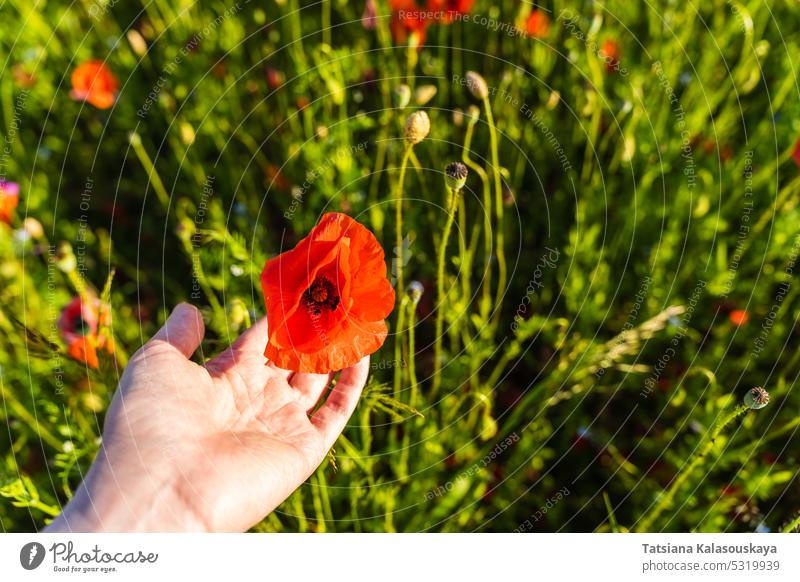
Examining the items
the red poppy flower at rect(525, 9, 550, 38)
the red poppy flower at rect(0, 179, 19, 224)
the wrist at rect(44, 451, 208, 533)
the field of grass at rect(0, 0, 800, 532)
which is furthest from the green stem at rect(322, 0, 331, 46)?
the wrist at rect(44, 451, 208, 533)

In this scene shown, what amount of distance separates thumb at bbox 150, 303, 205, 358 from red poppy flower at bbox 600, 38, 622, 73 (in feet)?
3.67

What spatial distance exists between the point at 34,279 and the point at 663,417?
4.77ft

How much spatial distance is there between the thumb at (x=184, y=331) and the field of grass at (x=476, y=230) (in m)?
0.10

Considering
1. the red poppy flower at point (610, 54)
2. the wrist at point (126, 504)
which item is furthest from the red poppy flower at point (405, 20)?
the wrist at point (126, 504)

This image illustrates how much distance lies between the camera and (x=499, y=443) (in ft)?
4.35

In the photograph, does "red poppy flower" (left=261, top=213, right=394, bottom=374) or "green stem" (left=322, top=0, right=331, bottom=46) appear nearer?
"red poppy flower" (left=261, top=213, right=394, bottom=374)

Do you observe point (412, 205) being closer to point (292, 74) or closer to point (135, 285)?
point (292, 74)

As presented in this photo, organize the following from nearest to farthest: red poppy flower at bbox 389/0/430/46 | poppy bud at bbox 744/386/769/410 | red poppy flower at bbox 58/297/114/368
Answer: poppy bud at bbox 744/386/769/410
red poppy flower at bbox 58/297/114/368
red poppy flower at bbox 389/0/430/46

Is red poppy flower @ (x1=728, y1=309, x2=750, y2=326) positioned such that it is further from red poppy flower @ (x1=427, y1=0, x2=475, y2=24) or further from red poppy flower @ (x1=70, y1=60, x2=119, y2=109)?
red poppy flower @ (x1=70, y1=60, x2=119, y2=109)

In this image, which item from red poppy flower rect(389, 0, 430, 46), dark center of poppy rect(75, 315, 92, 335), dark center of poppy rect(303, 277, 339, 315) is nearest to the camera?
dark center of poppy rect(303, 277, 339, 315)

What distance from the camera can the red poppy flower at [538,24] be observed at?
4.82 feet

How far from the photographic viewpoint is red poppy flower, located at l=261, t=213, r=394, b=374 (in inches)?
36.4

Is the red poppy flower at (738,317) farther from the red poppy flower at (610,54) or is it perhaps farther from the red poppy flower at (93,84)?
the red poppy flower at (93,84)
